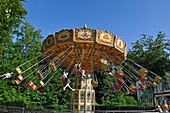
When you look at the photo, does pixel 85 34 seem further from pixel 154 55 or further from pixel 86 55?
pixel 154 55

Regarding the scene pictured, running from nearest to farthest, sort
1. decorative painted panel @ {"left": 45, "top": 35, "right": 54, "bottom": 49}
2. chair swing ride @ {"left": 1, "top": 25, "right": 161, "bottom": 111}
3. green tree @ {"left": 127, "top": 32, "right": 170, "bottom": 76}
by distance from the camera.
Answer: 1. chair swing ride @ {"left": 1, "top": 25, "right": 161, "bottom": 111}
2. decorative painted panel @ {"left": 45, "top": 35, "right": 54, "bottom": 49}
3. green tree @ {"left": 127, "top": 32, "right": 170, "bottom": 76}

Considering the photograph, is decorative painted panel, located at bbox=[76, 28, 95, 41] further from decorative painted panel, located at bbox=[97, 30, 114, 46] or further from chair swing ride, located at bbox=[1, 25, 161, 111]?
decorative painted panel, located at bbox=[97, 30, 114, 46]

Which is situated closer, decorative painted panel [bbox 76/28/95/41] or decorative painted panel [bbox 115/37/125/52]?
decorative painted panel [bbox 76/28/95/41]

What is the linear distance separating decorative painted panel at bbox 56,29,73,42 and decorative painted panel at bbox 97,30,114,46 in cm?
162

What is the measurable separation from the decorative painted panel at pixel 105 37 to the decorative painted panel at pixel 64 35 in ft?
5.30

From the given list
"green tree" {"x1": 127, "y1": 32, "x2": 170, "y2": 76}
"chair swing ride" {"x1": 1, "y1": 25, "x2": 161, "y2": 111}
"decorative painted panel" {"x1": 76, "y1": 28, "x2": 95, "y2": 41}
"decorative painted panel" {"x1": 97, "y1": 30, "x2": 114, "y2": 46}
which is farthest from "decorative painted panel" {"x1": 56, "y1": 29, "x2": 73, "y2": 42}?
"green tree" {"x1": 127, "y1": 32, "x2": 170, "y2": 76}

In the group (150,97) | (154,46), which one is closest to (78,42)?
(154,46)

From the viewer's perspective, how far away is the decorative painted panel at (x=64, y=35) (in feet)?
29.3

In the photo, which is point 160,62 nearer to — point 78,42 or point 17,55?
point 78,42

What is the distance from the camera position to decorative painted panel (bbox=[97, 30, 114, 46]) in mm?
8938

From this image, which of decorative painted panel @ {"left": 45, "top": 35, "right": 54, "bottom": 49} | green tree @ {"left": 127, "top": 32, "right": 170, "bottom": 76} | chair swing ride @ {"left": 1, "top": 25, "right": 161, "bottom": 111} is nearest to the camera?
chair swing ride @ {"left": 1, "top": 25, "right": 161, "bottom": 111}

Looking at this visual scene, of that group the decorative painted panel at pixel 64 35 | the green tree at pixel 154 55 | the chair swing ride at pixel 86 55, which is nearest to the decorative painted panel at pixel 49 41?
the chair swing ride at pixel 86 55

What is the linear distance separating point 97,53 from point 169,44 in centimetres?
1398

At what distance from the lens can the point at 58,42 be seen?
9258mm
